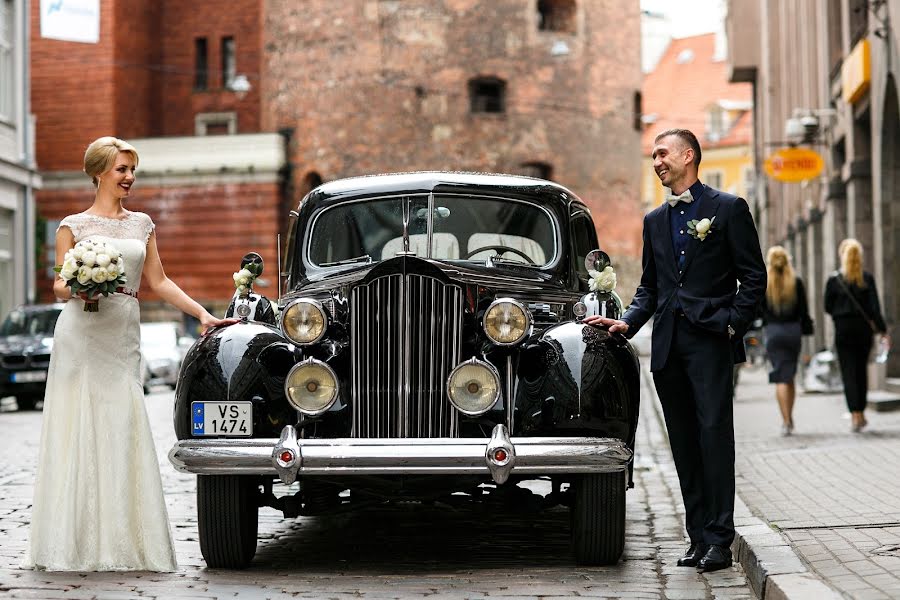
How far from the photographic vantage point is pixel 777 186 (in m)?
40.8

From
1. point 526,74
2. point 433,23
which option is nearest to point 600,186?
point 526,74

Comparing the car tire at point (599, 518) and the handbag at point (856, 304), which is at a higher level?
the handbag at point (856, 304)

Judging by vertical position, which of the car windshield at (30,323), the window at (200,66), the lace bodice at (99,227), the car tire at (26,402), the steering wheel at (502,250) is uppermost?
the window at (200,66)

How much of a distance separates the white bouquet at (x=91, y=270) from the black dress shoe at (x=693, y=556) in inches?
114

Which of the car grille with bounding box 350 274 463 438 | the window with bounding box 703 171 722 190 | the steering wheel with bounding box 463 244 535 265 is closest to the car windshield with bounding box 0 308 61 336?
the steering wheel with bounding box 463 244 535 265

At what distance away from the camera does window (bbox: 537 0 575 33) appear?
171ft

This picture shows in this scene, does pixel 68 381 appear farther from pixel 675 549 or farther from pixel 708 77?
pixel 708 77

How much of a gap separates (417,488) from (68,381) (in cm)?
174

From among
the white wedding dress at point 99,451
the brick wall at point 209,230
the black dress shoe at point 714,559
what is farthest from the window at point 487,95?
the black dress shoe at point 714,559

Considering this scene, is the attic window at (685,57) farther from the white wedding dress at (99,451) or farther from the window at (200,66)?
the white wedding dress at (99,451)

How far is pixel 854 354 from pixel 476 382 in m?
8.71

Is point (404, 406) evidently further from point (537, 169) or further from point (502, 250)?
point (537, 169)

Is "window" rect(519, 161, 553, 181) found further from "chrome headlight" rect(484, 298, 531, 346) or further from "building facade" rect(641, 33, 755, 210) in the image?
"chrome headlight" rect(484, 298, 531, 346)

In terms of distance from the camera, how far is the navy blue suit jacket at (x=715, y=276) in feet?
20.8
